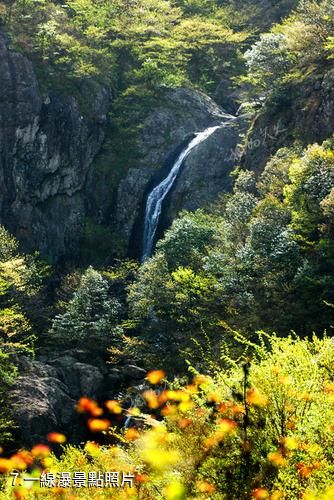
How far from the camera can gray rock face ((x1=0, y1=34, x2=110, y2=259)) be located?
146 ft

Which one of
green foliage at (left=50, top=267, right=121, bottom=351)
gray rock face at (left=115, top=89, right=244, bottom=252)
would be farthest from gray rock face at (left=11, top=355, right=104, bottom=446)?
gray rock face at (left=115, top=89, right=244, bottom=252)

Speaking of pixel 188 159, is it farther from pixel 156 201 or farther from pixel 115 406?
pixel 115 406

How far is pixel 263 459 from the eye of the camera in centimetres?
863

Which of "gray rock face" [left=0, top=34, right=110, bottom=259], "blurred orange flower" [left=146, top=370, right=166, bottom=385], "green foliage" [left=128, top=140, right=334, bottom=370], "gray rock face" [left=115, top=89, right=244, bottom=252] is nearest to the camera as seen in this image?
"blurred orange flower" [left=146, top=370, right=166, bottom=385]

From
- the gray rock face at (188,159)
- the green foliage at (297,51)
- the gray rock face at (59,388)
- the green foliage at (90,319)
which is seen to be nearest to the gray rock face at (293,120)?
the green foliage at (297,51)

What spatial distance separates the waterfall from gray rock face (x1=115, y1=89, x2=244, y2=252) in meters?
0.91

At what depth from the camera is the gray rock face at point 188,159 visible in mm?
45844

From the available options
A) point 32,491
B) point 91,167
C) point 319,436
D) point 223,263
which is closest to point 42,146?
point 91,167

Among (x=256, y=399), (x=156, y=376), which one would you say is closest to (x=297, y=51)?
(x=156, y=376)

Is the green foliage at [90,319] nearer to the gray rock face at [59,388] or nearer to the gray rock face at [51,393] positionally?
the gray rock face at [59,388]

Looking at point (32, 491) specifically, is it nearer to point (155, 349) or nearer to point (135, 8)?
point (155, 349)

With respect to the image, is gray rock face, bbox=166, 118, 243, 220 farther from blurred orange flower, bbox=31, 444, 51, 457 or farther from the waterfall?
blurred orange flower, bbox=31, 444, 51, 457

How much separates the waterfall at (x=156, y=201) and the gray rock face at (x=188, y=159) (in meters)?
0.91

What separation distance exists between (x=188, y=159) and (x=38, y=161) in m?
13.4
